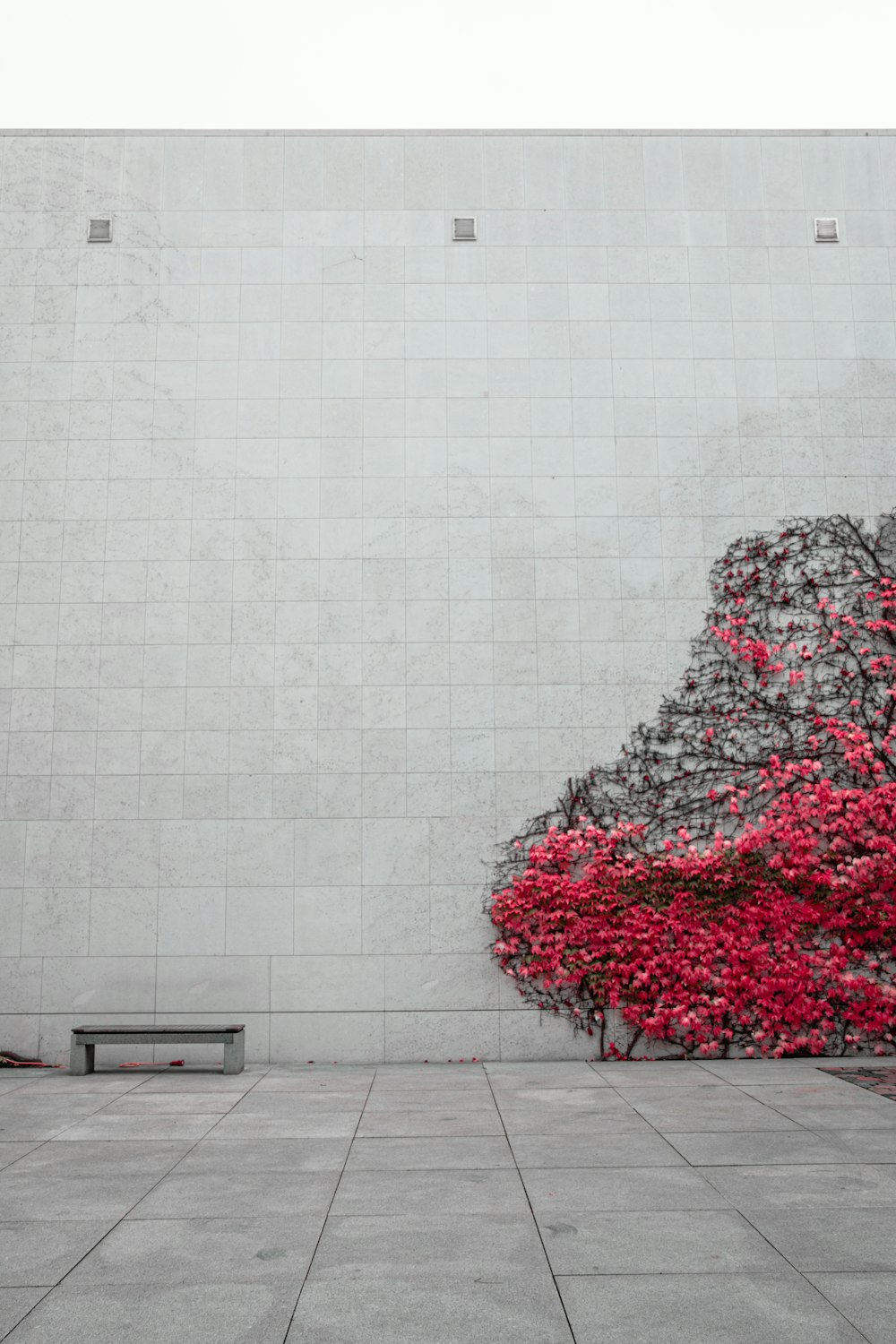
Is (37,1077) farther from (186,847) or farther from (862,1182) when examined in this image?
(862,1182)

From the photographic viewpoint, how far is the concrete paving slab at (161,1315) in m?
3.02

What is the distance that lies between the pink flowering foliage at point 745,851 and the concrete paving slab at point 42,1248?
422 centimetres

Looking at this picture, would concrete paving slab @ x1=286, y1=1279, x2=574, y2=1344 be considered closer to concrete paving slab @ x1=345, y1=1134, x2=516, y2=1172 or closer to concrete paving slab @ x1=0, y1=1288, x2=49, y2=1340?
concrete paving slab @ x1=0, y1=1288, x2=49, y2=1340

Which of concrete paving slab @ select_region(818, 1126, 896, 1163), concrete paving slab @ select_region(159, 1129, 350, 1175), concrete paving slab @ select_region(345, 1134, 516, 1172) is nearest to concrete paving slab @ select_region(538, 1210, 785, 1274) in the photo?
concrete paving slab @ select_region(345, 1134, 516, 1172)

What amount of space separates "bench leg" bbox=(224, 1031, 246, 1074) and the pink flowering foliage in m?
2.01

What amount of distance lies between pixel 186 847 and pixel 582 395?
16.1 ft

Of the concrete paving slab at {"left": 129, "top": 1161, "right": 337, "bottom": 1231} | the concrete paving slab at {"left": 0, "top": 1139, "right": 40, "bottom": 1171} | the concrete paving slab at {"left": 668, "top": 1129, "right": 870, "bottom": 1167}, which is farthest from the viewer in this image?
the concrete paving slab at {"left": 0, "top": 1139, "right": 40, "bottom": 1171}

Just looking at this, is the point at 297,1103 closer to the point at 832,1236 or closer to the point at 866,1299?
the point at 832,1236

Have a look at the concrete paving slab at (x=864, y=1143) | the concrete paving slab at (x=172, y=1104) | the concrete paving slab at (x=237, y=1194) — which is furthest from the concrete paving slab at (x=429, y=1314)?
the concrete paving slab at (x=172, y=1104)

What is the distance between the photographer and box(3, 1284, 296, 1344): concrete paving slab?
3.02m

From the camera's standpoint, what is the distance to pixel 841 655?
8.16m

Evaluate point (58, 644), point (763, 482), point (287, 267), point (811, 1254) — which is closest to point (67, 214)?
point (287, 267)

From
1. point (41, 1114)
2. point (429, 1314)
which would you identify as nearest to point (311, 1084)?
point (41, 1114)

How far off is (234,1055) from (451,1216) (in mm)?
3493
